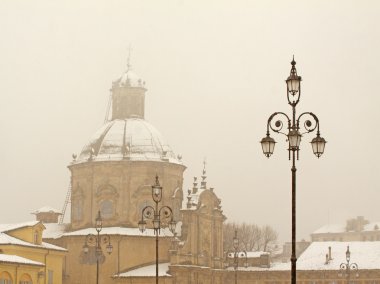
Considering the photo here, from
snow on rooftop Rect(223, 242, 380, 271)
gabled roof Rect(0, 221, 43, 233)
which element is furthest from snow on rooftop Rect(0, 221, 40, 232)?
snow on rooftop Rect(223, 242, 380, 271)

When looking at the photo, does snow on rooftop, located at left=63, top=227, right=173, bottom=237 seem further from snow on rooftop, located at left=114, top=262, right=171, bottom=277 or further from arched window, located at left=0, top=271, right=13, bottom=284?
arched window, located at left=0, top=271, right=13, bottom=284

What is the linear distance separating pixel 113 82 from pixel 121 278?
21.1 meters

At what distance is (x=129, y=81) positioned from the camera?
259ft

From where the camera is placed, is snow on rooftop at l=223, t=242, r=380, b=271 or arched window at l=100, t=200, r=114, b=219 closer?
arched window at l=100, t=200, r=114, b=219

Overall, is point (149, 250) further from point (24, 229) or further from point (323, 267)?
point (323, 267)

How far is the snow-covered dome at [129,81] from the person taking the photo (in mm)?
78875

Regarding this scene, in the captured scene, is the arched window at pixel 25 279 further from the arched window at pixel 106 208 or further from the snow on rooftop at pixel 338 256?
the snow on rooftop at pixel 338 256

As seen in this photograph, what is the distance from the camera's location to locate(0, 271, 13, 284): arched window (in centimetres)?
4806

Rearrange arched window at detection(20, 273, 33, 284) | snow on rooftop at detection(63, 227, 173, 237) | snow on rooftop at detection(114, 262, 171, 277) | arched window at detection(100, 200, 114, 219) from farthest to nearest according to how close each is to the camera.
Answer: arched window at detection(100, 200, 114, 219) → snow on rooftop at detection(63, 227, 173, 237) → snow on rooftop at detection(114, 262, 171, 277) → arched window at detection(20, 273, 33, 284)

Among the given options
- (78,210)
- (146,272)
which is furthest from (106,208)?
A: (146,272)

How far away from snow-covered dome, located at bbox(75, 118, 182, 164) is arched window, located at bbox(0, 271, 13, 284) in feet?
81.6

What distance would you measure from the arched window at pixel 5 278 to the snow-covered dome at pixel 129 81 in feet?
108

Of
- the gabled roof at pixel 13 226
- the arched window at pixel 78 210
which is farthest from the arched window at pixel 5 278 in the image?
the arched window at pixel 78 210

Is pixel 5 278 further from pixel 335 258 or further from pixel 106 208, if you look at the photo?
pixel 335 258
